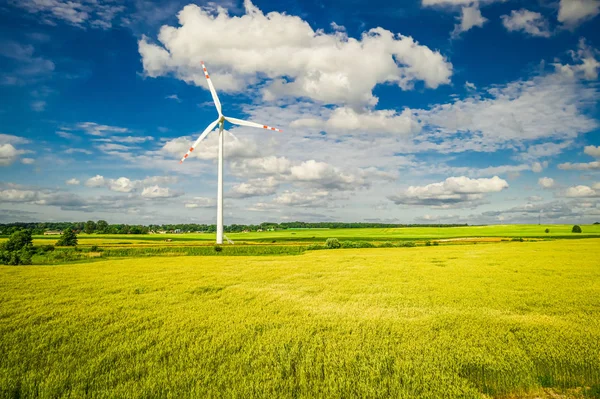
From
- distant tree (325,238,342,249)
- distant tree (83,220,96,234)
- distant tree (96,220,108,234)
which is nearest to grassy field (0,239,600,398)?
distant tree (325,238,342,249)

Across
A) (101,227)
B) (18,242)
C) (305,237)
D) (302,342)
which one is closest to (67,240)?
(18,242)

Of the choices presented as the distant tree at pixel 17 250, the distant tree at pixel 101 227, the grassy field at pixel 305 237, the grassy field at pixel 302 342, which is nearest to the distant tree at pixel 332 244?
the grassy field at pixel 305 237

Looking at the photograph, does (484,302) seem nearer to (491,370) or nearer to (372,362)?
(491,370)

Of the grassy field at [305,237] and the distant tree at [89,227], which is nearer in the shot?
the grassy field at [305,237]

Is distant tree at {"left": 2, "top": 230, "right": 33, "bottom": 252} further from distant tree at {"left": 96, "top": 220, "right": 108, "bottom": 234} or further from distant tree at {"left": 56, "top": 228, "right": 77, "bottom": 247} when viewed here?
distant tree at {"left": 96, "top": 220, "right": 108, "bottom": 234}

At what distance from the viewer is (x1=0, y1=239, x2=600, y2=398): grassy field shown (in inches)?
325

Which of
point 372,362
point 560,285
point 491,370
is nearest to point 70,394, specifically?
point 372,362

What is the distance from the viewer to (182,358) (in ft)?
32.6

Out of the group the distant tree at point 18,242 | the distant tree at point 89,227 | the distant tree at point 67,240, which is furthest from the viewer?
the distant tree at point 89,227

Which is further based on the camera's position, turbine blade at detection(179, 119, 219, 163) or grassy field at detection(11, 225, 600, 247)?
grassy field at detection(11, 225, 600, 247)

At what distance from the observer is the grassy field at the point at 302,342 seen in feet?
27.1

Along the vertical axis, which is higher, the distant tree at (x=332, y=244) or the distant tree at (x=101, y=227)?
the distant tree at (x=101, y=227)

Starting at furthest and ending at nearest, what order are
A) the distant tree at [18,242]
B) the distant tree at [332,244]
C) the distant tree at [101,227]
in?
the distant tree at [101,227], the distant tree at [332,244], the distant tree at [18,242]

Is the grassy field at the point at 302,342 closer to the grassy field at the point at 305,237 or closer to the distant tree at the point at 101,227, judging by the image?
the grassy field at the point at 305,237
